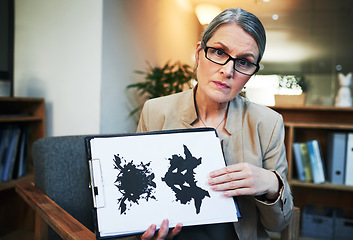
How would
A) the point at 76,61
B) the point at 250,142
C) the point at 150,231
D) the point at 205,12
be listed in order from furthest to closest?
the point at 205,12 < the point at 76,61 < the point at 250,142 < the point at 150,231

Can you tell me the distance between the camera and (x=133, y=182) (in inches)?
29.2

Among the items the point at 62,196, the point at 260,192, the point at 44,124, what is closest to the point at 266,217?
the point at 260,192

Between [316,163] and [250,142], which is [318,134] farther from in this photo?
[250,142]

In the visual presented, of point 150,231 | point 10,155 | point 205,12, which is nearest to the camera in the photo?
point 150,231

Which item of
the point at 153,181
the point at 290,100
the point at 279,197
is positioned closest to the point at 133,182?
the point at 153,181

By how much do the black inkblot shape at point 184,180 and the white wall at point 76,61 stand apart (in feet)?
4.05

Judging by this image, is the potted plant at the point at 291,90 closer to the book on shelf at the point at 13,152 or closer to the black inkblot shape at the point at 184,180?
the black inkblot shape at the point at 184,180

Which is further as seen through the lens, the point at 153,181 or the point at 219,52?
Result: the point at 219,52

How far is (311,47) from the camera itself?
296 cm

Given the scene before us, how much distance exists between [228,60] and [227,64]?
0.01 meters

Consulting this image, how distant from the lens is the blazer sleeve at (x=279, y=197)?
839mm

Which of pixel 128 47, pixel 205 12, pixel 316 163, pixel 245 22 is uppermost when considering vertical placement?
pixel 205 12

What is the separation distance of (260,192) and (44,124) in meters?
1.63

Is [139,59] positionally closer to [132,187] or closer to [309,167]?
[309,167]
